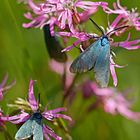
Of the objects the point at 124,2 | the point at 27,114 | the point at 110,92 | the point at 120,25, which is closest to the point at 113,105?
the point at 110,92

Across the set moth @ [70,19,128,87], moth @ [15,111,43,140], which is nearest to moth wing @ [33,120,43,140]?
moth @ [15,111,43,140]

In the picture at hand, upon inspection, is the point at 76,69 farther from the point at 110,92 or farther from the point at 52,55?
the point at 110,92

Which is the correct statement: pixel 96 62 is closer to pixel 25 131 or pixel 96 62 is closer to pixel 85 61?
pixel 85 61

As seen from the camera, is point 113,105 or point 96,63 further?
point 113,105

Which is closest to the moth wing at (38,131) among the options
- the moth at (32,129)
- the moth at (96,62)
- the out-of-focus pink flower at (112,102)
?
the moth at (32,129)

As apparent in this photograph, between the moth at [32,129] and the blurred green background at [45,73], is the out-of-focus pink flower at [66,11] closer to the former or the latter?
the blurred green background at [45,73]

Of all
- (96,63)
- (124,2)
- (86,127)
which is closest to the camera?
(96,63)
